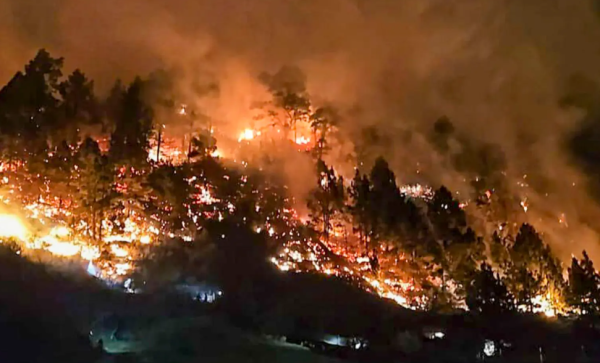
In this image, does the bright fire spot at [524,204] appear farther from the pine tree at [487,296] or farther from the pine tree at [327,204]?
the pine tree at [487,296]

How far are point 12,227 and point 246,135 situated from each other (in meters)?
44.9

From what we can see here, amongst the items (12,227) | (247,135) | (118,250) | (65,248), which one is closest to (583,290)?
(118,250)

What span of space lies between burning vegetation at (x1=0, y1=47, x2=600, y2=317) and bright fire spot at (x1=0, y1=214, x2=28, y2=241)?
0.48ft

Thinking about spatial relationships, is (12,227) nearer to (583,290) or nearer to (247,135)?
(247,135)

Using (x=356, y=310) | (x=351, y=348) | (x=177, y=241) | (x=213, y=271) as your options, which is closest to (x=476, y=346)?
(x=356, y=310)

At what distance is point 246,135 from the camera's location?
7912 centimetres

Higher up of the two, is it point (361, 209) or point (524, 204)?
point (524, 204)

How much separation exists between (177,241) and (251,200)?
11045 millimetres

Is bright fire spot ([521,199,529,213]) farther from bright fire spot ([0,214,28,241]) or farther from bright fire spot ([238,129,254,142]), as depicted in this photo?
bright fire spot ([0,214,28,241])

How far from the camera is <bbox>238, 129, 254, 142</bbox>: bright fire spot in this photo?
78.4 meters

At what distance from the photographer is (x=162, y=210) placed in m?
47.6

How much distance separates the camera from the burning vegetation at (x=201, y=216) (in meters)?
42.8

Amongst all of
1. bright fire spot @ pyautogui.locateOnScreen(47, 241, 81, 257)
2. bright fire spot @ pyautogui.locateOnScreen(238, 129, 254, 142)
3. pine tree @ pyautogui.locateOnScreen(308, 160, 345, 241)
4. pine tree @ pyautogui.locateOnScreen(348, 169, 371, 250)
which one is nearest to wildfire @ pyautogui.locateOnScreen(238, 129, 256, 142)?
bright fire spot @ pyautogui.locateOnScreen(238, 129, 254, 142)

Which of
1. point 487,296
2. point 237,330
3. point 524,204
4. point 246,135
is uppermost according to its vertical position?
point 246,135
